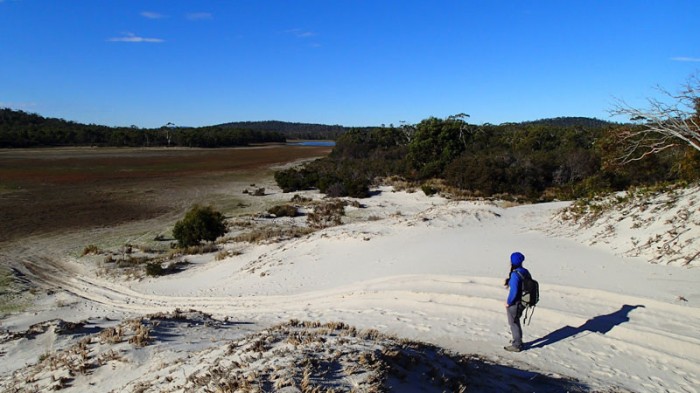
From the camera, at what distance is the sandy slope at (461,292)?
6754 millimetres

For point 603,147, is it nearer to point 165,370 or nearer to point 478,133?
point 165,370

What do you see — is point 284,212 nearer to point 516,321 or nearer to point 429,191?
point 429,191

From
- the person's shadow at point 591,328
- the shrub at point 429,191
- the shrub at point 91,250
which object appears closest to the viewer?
the person's shadow at point 591,328

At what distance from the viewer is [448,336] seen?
25.2 ft

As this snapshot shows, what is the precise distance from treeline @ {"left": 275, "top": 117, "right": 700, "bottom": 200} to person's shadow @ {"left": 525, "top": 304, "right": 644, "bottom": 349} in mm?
8130

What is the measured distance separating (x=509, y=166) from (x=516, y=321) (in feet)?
89.0

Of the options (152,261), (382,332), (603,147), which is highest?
(603,147)

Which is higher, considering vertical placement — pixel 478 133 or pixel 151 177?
pixel 478 133

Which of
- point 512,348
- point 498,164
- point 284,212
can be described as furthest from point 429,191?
point 512,348

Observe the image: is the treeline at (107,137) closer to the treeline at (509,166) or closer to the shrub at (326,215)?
the treeline at (509,166)

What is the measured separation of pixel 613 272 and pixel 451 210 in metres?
8.48

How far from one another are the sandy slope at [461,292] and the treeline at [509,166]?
5284 mm

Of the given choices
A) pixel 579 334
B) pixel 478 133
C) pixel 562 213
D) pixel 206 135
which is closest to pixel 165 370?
pixel 579 334

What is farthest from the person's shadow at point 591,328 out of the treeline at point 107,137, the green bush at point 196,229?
the treeline at point 107,137
